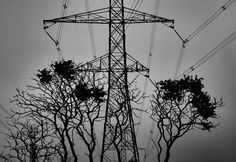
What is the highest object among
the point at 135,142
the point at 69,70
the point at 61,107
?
the point at 69,70

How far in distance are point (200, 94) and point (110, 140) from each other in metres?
9.61

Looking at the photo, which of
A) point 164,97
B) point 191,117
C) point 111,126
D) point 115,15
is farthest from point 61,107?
point 191,117

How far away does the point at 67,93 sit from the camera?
22.3m

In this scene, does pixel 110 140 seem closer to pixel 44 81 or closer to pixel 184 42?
pixel 44 81

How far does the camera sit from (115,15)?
2047cm

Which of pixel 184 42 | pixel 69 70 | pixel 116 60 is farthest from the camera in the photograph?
pixel 69 70

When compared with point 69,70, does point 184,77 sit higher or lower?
higher

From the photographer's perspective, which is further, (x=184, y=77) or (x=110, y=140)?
(x=184, y=77)

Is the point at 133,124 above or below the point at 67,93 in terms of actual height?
below

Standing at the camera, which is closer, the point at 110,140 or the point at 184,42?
the point at 184,42

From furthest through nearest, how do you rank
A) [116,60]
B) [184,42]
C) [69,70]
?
[69,70] < [116,60] < [184,42]

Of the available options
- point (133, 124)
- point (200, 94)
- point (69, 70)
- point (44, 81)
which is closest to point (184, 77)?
point (200, 94)

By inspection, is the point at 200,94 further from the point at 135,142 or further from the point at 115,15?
the point at 115,15

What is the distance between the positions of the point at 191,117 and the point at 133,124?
854cm
